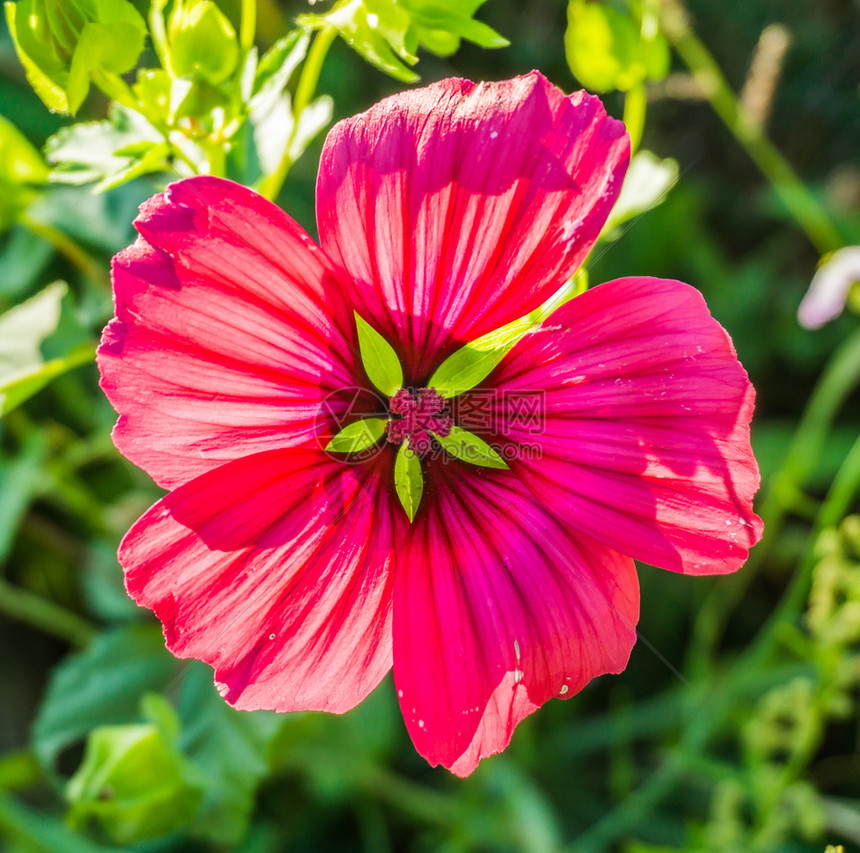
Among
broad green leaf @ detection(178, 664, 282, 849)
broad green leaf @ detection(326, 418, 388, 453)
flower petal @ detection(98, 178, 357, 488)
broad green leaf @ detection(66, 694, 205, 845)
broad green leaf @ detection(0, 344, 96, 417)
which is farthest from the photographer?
broad green leaf @ detection(178, 664, 282, 849)

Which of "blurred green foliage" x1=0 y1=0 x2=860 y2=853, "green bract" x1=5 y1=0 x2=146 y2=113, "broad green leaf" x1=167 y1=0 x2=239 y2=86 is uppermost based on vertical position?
"green bract" x1=5 y1=0 x2=146 y2=113

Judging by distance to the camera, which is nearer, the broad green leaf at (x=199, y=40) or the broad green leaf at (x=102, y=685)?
the broad green leaf at (x=199, y=40)

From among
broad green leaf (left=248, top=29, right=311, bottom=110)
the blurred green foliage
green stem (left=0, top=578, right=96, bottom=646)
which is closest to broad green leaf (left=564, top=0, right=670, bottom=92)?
the blurred green foliage

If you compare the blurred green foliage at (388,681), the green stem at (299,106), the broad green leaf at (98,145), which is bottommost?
the blurred green foliage at (388,681)

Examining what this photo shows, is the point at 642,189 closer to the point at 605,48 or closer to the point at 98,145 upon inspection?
the point at 605,48

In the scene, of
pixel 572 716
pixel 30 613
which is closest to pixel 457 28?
pixel 30 613

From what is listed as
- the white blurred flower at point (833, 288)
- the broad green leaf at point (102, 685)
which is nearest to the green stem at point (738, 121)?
the white blurred flower at point (833, 288)

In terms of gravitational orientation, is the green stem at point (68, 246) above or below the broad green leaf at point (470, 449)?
above

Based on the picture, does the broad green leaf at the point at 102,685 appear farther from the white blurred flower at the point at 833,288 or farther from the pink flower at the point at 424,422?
the white blurred flower at the point at 833,288

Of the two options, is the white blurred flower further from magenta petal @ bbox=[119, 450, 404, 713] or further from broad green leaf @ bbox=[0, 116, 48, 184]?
broad green leaf @ bbox=[0, 116, 48, 184]
